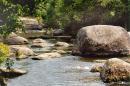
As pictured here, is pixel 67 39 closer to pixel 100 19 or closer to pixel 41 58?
pixel 100 19

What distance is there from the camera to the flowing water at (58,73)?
20344 mm

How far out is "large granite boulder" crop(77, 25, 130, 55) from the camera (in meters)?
29.1

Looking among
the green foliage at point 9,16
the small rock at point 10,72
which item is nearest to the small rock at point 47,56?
the small rock at point 10,72

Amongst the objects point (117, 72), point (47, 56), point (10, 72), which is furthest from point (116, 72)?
point (47, 56)

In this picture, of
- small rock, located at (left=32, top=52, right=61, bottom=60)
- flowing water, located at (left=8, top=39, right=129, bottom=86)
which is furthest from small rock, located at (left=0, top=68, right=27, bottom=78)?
small rock, located at (left=32, top=52, right=61, bottom=60)

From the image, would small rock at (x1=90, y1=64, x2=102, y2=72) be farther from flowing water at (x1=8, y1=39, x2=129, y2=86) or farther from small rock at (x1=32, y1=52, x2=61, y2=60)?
small rock at (x1=32, y1=52, x2=61, y2=60)

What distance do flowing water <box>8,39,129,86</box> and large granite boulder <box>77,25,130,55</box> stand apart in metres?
1.37

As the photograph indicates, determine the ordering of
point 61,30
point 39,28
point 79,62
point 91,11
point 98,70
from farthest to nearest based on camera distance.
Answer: point 39,28
point 61,30
point 91,11
point 79,62
point 98,70

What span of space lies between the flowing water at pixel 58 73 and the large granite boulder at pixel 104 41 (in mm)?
1372

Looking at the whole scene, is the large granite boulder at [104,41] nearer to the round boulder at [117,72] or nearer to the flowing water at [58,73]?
the flowing water at [58,73]

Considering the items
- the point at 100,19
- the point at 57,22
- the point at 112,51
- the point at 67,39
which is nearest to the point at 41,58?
the point at 112,51

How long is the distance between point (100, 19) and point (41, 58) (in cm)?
1740

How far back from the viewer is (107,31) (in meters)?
29.6

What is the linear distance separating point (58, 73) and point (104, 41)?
7.18 meters
